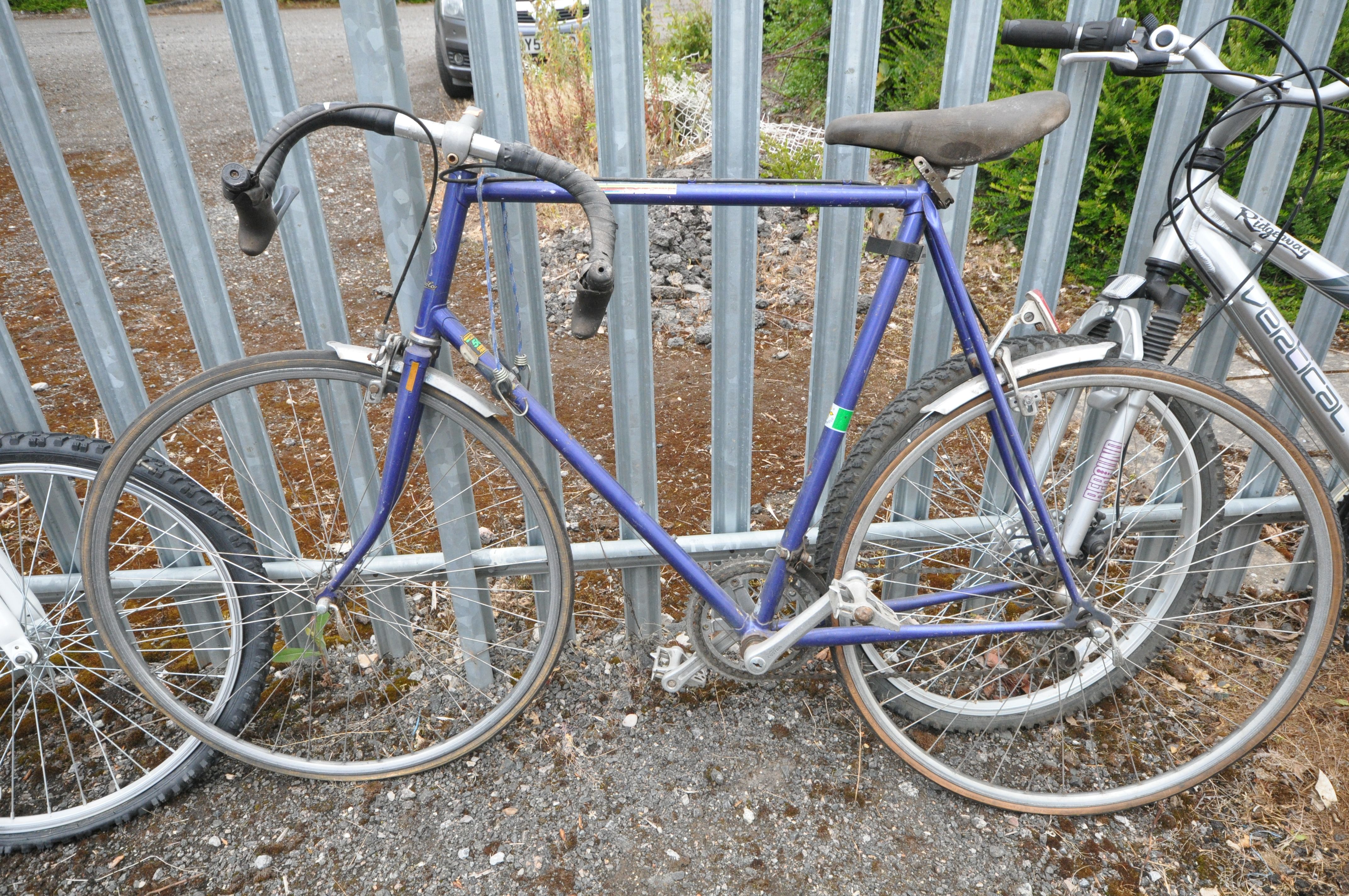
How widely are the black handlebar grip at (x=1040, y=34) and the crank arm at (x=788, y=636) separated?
4.24ft

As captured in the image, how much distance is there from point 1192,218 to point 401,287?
72.8 inches

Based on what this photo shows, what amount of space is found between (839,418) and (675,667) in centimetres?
82

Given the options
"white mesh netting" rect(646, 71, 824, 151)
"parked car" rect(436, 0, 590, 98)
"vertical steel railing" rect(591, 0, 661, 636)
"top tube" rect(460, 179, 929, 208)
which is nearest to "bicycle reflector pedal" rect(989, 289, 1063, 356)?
"top tube" rect(460, 179, 929, 208)

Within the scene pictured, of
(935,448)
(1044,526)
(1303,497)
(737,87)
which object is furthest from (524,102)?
(1303,497)

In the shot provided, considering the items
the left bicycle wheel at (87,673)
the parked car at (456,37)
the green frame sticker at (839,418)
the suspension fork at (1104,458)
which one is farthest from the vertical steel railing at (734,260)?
the parked car at (456,37)

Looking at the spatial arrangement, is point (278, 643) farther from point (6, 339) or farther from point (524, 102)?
point (524, 102)

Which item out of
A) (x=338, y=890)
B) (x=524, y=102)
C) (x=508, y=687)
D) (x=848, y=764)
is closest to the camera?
(x=524, y=102)

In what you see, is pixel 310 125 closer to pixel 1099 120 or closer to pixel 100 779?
pixel 100 779

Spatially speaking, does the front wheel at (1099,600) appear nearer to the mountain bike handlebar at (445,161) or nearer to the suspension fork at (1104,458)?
the suspension fork at (1104,458)

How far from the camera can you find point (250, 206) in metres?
1.48

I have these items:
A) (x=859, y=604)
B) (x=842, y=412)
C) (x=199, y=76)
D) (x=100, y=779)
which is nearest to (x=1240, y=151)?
(x=842, y=412)

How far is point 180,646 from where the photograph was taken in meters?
2.64

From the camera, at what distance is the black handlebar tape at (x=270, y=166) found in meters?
1.43

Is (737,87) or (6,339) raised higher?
(737,87)
